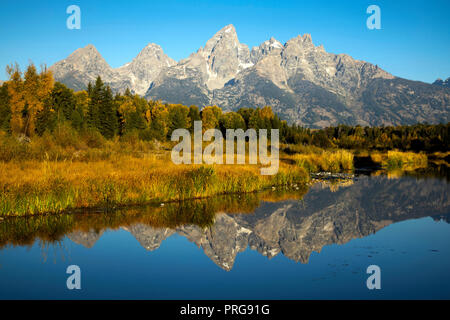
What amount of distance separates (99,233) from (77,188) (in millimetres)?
4500

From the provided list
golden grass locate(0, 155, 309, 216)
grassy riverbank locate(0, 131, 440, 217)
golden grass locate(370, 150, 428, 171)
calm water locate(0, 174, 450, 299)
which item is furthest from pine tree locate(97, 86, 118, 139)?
calm water locate(0, 174, 450, 299)

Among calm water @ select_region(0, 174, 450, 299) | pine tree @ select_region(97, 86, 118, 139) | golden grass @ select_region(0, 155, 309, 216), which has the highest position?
pine tree @ select_region(97, 86, 118, 139)

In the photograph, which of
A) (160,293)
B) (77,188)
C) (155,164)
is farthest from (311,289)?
(155,164)

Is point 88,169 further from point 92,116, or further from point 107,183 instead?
point 92,116

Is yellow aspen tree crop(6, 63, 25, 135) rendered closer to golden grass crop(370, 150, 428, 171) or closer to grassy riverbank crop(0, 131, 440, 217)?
grassy riverbank crop(0, 131, 440, 217)

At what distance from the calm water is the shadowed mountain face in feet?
0.18

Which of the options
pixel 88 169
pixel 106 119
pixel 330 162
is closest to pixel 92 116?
pixel 106 119

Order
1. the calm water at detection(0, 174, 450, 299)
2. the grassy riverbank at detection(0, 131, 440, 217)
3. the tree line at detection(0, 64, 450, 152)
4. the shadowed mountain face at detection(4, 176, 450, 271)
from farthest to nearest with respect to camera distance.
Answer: the tree line at detection(0, 64, 450, 152)
the grassy riverbank at detection(0, 131, 440, 217)
the shadowed mountain face at detection(4, 176, 450, 271)
the calm water at detection(0, 174, 450, 299)

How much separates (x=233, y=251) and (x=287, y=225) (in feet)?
16.3

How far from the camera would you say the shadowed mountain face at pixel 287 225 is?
1483cm

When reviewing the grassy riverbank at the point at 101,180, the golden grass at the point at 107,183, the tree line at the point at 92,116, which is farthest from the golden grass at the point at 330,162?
the tree line at the point at 92,116

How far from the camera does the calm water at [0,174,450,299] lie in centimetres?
1038

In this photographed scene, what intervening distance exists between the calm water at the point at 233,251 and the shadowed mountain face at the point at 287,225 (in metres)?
0.06
